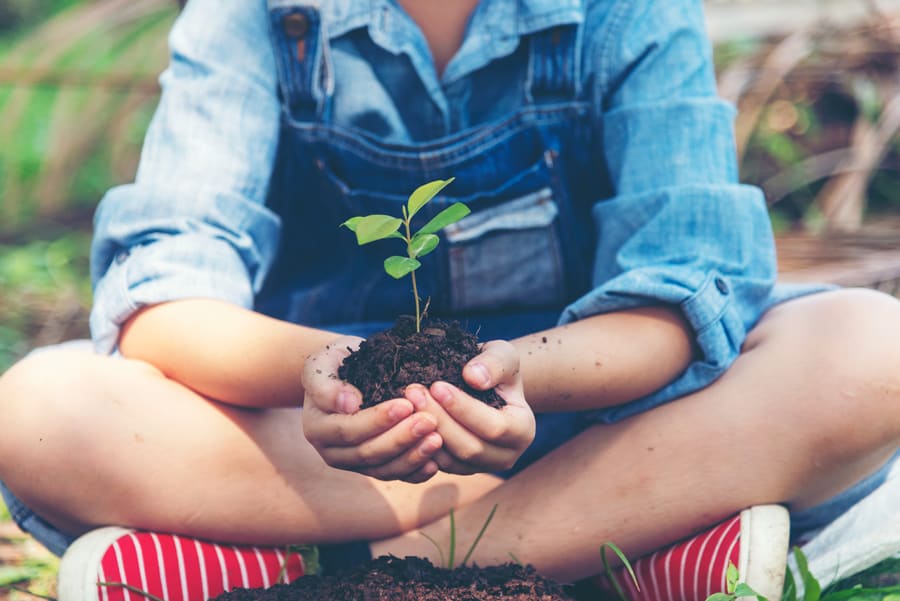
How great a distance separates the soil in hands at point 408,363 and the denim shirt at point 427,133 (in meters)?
0.38

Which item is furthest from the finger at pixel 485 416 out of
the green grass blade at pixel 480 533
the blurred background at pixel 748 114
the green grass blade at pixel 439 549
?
the blurred background at pixel 748 114

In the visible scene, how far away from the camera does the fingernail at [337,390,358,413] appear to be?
3.61 feet

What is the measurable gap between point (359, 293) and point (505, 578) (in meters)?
0.69

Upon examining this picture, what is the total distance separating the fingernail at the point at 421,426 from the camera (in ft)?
3.49

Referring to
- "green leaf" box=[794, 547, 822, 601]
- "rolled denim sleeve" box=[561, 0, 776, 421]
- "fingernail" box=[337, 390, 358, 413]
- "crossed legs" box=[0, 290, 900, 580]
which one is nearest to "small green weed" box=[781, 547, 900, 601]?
"green leaf" box=[794, 547, 822, 601]

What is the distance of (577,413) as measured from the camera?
5.26ft

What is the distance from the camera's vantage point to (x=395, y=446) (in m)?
1.08

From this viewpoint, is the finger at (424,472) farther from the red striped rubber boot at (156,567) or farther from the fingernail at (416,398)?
the red striped rubber boot at (156,567)

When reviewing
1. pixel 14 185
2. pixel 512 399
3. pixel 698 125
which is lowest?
pixel 14 185

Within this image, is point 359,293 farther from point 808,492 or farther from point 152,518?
point 808,492

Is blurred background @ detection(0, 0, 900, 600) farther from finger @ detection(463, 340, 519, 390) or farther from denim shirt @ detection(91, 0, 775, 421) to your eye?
finger @ detection(463, 340, 519, 390)

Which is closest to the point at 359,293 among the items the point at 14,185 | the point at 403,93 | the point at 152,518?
the point at 403,93

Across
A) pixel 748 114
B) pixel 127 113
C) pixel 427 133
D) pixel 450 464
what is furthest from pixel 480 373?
pixel 127 113

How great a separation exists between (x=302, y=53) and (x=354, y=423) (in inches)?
30.9
